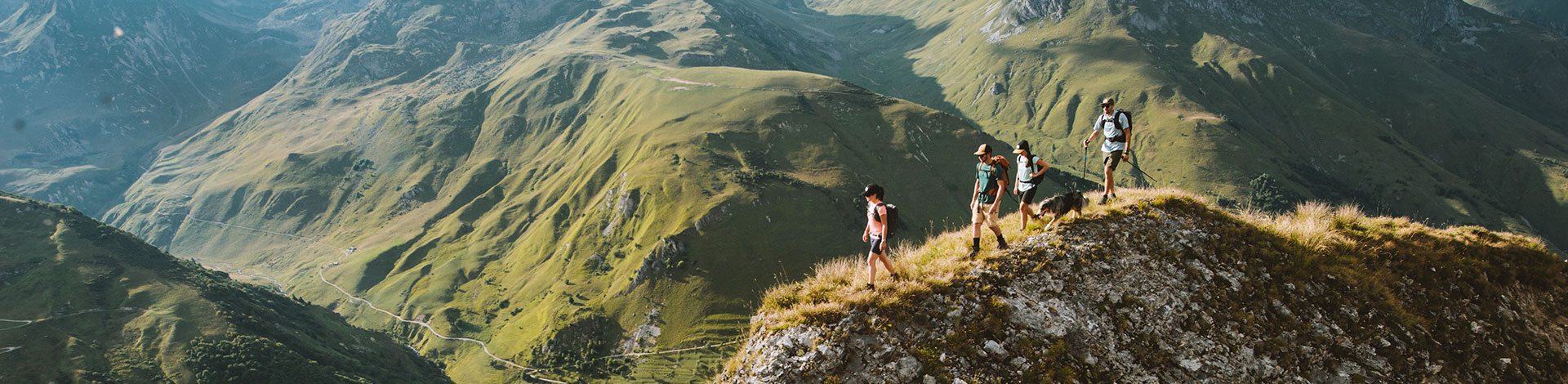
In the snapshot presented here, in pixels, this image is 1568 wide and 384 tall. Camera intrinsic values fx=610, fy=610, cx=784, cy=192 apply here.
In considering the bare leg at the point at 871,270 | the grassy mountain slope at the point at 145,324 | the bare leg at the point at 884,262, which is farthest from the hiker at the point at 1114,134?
the grassy mountain slope at the point at 145,324

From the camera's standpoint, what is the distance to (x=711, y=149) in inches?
7436

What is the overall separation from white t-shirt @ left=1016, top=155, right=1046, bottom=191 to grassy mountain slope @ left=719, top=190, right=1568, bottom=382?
4.24 ft

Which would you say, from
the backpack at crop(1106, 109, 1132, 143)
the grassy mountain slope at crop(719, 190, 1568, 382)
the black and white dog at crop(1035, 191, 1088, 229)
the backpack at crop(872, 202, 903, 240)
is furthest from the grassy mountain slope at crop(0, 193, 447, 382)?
the backpack at crop(1106, 109, 1132, 143)

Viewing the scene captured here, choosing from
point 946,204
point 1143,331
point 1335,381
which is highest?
point 1143,331

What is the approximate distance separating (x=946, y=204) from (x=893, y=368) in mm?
170012

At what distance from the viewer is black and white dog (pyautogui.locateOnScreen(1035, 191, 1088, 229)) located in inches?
563

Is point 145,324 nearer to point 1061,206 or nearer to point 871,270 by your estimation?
point 871,270

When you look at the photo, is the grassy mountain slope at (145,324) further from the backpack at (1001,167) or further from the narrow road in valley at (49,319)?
the backpack at (1001,167)

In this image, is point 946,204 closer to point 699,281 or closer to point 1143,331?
point 699,281

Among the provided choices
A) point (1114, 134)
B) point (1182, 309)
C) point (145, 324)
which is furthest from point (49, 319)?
point (1182, 309)

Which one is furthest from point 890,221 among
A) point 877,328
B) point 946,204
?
point 946,204

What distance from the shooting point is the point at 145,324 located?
133m

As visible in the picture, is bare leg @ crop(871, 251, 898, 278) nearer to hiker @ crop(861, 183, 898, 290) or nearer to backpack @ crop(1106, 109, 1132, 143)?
hiker @ crop(861, 183, 898, 290)

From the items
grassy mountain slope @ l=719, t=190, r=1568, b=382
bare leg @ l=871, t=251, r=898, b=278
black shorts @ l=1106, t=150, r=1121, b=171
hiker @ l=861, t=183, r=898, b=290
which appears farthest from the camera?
black shorts @ l=1106, t=150, r=1121, b=171
